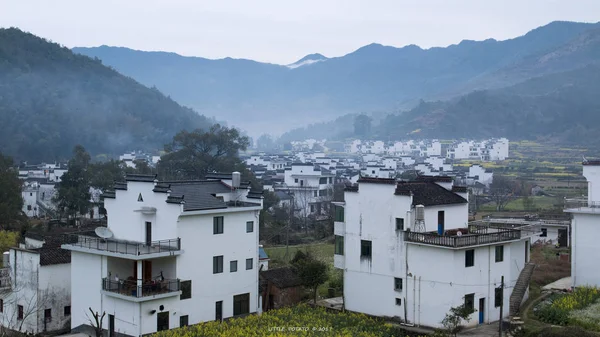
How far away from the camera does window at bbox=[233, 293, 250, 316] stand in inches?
1108

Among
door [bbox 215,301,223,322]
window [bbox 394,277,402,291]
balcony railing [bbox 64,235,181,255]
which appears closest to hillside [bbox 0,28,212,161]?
balcony railing [bbox 64,235,181,255]

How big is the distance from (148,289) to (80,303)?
3.26 meters

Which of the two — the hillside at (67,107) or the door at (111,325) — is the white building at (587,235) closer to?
the door at (111,325)

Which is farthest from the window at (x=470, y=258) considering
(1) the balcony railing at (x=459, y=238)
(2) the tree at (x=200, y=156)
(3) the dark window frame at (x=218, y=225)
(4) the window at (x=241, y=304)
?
(2) the tree at (x=200, y=156)

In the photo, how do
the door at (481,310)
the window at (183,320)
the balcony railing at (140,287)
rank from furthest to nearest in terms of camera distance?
the window at (183,320) → the door at (481,310) → the balcony railing at (140,287)

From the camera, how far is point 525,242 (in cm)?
2905

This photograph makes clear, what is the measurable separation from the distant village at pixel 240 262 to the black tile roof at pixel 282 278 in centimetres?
4

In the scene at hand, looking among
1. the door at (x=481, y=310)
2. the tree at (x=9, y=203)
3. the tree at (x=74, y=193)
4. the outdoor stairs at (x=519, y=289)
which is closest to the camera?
the door at (x=481, y=310)

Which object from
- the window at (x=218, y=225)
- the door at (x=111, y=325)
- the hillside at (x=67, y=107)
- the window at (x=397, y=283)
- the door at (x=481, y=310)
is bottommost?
the door at (x=111, y=325)

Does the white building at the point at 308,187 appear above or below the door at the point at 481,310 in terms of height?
above

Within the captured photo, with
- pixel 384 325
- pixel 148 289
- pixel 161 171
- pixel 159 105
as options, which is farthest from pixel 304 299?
pixel 159 105

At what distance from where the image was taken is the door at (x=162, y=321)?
25.3 m

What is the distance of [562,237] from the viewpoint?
40688 millimetres

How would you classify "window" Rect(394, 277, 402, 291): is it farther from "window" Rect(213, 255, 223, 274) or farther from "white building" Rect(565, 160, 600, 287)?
"white building" Rect(565, 160, 600, 287)
